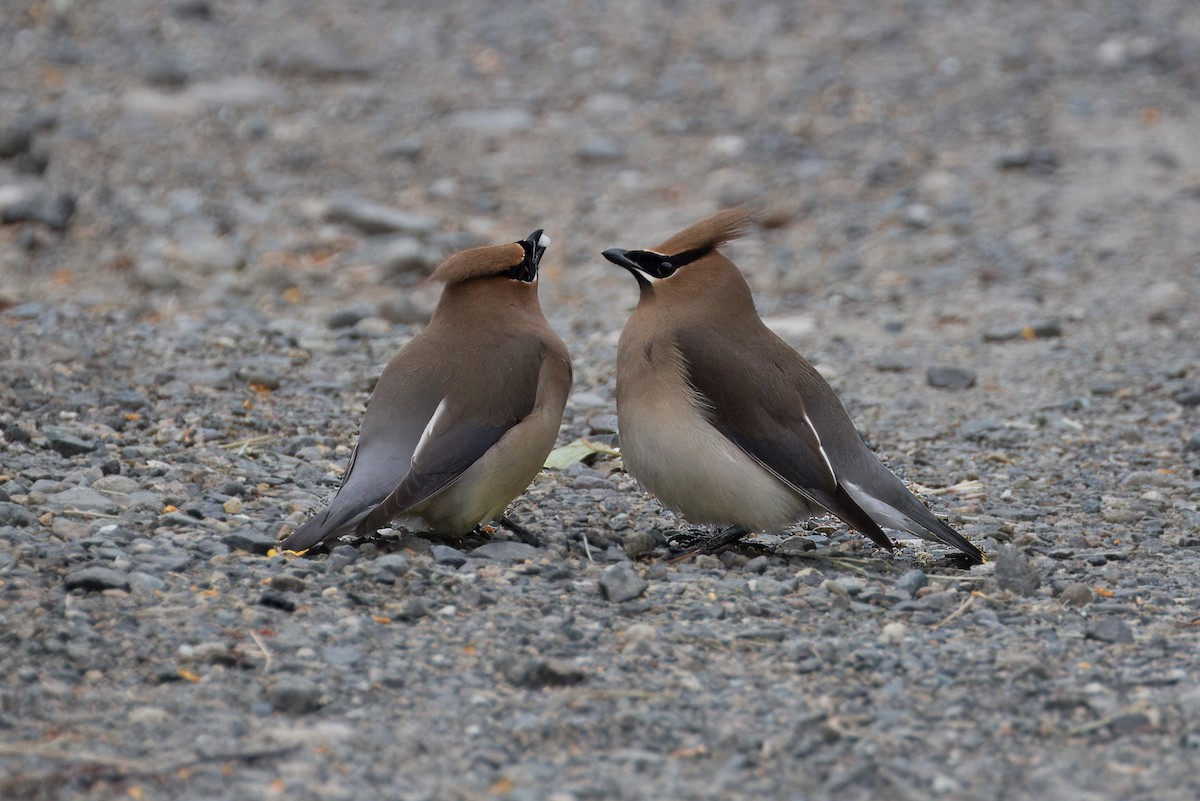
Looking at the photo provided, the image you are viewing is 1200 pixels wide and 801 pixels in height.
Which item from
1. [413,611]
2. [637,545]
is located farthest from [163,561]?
[637,545]

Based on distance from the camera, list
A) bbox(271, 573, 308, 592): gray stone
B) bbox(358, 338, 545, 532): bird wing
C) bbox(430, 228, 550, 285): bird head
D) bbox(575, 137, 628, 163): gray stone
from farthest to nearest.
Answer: bbox(575, 137, 628, 163): gray stone → bbox(430, 228, 550, 285): bird head → bbox(358, 338, 545, 532): bird wing → bbox(271, 573, 308, 592): gray stone

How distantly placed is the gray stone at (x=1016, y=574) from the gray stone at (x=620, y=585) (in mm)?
1045

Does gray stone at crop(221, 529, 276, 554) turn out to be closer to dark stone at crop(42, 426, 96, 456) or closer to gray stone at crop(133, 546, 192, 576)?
gray stone at crop(133, 546, 192, 576)

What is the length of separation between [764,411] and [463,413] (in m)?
0.95

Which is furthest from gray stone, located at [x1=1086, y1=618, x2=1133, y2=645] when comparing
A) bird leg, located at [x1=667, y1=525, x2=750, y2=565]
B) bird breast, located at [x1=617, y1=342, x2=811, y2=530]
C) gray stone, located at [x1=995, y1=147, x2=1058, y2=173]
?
gray stone, located at [x1=995, y1=147, x2=1058, y2=173]

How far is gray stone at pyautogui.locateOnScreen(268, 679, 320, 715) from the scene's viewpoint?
3.69 metres

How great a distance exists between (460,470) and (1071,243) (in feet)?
17.5

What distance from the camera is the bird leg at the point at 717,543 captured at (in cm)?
502

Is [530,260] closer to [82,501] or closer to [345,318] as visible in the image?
[82,501]

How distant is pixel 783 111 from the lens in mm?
10859

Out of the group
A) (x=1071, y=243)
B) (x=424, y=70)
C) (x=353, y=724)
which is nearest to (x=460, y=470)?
(x=353, y=724)

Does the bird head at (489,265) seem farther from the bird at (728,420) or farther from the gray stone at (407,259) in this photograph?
the gray stone at (407,259)

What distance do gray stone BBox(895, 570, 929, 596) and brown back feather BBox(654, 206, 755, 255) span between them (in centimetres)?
128

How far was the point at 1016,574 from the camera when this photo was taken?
4684 millimetres
